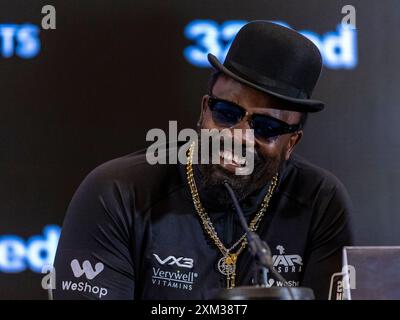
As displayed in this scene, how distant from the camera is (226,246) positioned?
2.07 meters

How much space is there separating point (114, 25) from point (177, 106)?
0.32 m

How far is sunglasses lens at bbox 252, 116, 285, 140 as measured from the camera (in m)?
1.94

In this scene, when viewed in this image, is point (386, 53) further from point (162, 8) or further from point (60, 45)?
point (60, 45)

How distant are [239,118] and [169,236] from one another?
38 centimetres

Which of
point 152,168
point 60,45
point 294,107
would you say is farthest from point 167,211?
point 60,45

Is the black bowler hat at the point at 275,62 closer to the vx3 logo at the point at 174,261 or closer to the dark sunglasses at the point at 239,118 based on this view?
the dark sunglasses at the point at 239,118

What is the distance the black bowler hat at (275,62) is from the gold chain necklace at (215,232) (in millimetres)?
Result: 263

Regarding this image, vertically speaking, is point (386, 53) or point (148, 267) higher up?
point (386, 53)

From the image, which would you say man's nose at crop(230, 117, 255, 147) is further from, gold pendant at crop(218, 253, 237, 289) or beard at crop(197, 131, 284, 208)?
gold pendant at crop(218, 253, 237, 289)

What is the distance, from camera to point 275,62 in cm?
197

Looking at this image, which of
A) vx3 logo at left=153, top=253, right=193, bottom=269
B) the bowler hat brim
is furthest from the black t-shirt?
the bowler hat brim

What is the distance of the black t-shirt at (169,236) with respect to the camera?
197cm

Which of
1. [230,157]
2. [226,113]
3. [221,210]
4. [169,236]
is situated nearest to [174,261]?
[169,236]
